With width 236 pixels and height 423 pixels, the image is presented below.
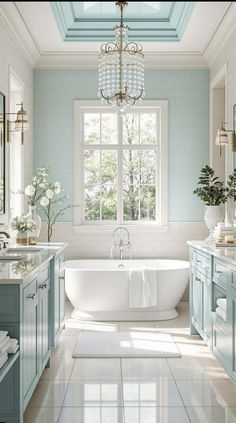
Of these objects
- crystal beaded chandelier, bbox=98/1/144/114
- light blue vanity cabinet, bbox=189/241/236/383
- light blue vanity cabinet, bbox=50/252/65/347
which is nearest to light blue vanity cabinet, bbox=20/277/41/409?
light blue vanity cabinet, bbox=50/252/65/347

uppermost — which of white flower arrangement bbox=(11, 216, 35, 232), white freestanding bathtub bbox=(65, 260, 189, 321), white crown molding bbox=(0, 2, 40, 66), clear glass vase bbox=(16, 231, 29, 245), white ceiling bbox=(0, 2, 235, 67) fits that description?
white ceiling bbox=(0, 2, 235, 67)

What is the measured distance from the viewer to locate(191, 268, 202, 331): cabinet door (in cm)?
478

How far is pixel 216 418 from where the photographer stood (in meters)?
3.07

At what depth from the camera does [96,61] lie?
6984 millimetres

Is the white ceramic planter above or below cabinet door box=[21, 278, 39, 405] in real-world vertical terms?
above

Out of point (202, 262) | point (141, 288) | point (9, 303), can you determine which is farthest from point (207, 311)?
point (9, 303)

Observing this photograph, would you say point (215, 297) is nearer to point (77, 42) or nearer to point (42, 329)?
point (42, 329)

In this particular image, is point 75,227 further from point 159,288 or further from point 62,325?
point 62,325

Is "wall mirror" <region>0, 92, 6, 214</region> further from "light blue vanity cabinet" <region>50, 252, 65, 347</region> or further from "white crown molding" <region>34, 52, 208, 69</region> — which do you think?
"white crown molding" <region>34, 52, 208, 69</region>

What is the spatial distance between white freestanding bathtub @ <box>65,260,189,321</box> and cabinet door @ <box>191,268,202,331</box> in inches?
28.5

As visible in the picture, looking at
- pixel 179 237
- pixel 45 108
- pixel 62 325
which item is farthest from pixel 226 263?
pixel 45 108

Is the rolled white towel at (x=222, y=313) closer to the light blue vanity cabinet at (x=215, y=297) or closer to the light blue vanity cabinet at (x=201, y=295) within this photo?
the light blue vanity cabinet at (x=215, y=297)

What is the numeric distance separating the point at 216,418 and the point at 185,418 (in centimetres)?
18

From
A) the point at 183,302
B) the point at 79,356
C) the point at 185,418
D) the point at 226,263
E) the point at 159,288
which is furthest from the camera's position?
the point at 183,302
